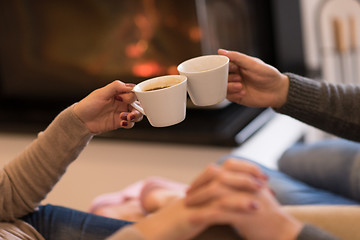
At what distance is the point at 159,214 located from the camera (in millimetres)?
730

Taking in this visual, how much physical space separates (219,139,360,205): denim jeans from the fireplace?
0.48 meters

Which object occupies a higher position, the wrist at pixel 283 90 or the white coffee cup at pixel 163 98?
the white coffee cup at pixel 163 98

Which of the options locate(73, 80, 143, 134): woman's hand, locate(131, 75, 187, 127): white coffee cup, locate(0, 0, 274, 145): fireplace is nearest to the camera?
locate(131, 75, 187, 127): white coffee cup

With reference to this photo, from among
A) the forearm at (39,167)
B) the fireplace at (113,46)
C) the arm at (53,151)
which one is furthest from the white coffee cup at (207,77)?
the fireplace at (113,46)

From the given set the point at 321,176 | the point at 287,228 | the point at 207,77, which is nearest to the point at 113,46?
the point at 321,176

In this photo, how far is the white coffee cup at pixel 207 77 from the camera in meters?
0.86

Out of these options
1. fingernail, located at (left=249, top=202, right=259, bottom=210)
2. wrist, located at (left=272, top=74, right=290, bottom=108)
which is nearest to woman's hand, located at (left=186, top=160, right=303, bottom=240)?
fingernail, located at (left=249, top=202, right=259, bottom=210)

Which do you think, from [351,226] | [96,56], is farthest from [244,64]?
[96,56]

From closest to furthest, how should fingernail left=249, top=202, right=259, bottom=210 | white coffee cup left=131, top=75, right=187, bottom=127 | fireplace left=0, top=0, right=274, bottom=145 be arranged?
1. fingernail left=249, top=202, right=259, bottom=210
2. white coffee cup left=131, top=75, right=187, bottom=127
3. fireplace left=0, top=0, right=274, bottom=145

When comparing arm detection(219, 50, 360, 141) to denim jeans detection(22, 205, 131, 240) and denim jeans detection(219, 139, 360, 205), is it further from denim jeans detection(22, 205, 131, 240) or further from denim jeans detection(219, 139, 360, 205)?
denim jeans detection(22, 205, 131, 240)

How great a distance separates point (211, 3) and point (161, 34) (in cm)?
26

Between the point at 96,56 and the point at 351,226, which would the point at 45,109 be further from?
the point at 351,226

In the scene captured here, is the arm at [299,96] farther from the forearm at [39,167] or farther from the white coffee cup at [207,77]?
the forearm at [39,167]

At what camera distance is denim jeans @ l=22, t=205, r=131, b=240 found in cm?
100
